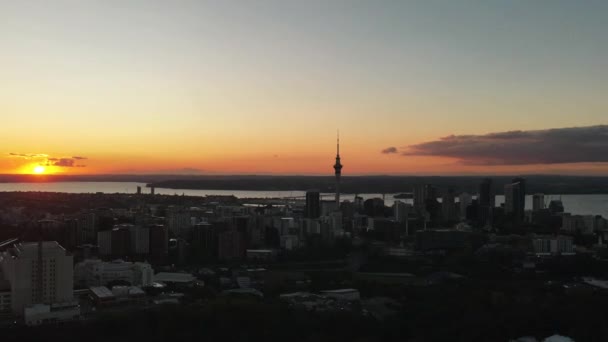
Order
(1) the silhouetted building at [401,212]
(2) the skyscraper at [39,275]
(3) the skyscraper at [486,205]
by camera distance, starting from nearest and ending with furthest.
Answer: (2) the skyscraper at [39,275]
(1) the silhouetted building at [401,212]
(3) the skyscraper at [486,205]

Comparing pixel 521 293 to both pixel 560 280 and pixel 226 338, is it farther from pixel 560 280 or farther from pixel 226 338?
pixel 226 338

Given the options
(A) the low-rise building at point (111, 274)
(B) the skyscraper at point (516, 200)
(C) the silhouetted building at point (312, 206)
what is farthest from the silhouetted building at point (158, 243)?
(B) the skyscraper at point (516, 200)

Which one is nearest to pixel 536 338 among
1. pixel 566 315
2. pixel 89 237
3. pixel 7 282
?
pixel 566 315

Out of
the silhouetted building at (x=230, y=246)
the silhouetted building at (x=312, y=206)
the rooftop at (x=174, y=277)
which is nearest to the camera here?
the rooftop at (x=174, y=277)

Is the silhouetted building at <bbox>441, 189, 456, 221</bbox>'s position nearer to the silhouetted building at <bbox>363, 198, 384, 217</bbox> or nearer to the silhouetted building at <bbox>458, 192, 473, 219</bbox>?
the silhouetted building at <bbox>458, 192, 473, 219</bbox>

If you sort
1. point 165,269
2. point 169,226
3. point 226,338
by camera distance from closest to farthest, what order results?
point 226,338
point 165,269
point 169,226

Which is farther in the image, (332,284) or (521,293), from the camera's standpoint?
(332,284)

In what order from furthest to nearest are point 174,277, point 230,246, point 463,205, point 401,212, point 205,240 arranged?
point 463,205 < point 401,212 < point 205,240 < point 230,246 < point 174,277

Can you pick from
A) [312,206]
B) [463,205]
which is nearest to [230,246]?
[312,206]

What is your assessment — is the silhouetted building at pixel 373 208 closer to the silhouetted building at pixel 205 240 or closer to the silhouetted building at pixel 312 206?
the silhouetted building at pixel 312 206

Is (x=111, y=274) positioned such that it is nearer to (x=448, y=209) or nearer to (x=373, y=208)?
(x=373, y=208)

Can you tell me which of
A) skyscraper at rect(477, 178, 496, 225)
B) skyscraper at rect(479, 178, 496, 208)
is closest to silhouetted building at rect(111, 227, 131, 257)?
skyscraper at rect(477, 178, 496, 225)
